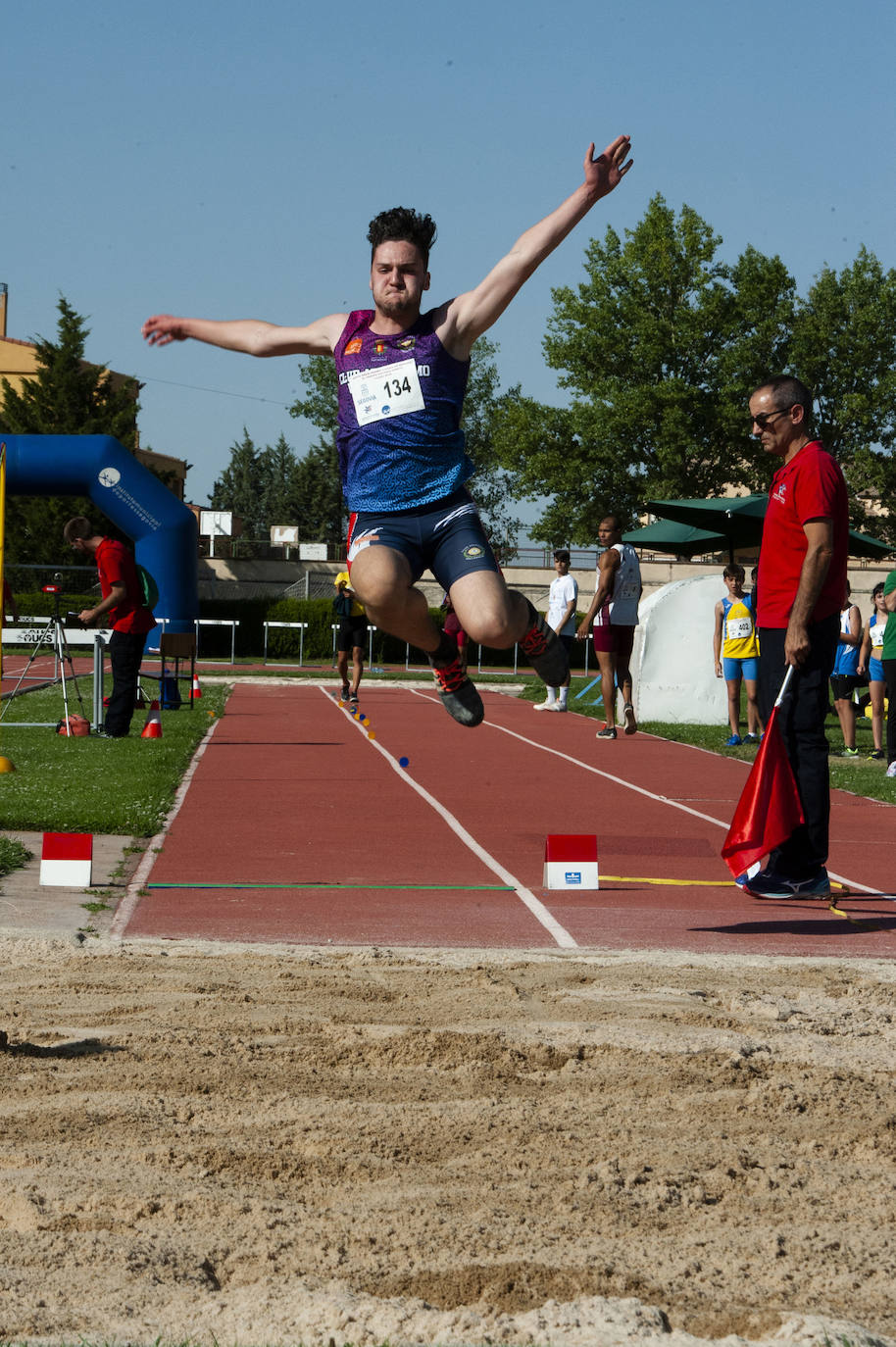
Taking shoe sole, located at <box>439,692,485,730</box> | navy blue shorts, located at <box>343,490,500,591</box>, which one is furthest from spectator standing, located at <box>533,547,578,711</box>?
navy blue shorts, located at <box>343,490,500,591</box>

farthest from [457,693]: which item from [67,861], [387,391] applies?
[67,861]

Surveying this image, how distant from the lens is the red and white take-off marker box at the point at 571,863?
6.18 meters

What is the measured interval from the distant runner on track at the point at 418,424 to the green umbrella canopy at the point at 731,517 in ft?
37.6

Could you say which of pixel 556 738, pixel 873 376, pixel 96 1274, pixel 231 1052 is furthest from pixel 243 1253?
pixel 873 376

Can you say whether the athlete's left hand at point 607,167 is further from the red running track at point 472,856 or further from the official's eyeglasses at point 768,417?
the red running track at point 472,856

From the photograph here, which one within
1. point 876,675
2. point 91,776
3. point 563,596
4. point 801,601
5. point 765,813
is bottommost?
point 91,776

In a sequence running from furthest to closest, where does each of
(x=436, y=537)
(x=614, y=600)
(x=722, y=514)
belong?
1. (x=722, y=514)
2. (x=614, y=600)
3. (x=436, y=537)

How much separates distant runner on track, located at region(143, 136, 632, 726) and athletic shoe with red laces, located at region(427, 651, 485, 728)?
0.76 ft

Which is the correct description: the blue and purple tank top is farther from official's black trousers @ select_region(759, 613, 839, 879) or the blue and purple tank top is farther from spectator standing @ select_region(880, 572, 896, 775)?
spectator standing @ select_region(880, 572, 896, 775)

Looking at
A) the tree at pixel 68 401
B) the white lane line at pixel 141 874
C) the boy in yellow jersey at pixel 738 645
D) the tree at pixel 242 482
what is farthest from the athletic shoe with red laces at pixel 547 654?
the tree at pixel 242 482

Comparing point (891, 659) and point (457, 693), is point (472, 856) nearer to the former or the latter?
point (457, 693)

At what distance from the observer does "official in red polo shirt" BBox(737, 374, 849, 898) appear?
18.9ft

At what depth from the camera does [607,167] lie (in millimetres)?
5156

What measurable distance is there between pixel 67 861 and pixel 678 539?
1457cm
